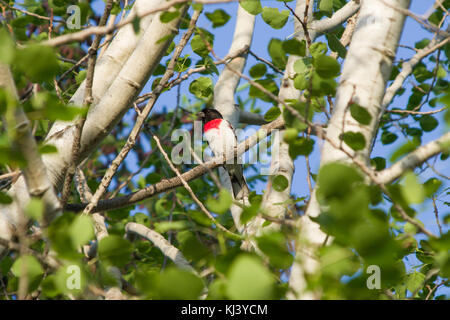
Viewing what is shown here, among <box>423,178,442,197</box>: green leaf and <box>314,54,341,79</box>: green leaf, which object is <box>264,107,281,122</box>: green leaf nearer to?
<box>314,54,341,79</box>: green leaf

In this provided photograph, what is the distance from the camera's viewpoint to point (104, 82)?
303 centimetres

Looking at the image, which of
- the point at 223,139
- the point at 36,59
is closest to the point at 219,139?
the point at 223,139

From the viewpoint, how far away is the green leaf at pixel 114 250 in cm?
151

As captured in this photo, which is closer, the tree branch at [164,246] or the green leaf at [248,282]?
the green leaf at [248,282]

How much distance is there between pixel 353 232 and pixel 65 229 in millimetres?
792

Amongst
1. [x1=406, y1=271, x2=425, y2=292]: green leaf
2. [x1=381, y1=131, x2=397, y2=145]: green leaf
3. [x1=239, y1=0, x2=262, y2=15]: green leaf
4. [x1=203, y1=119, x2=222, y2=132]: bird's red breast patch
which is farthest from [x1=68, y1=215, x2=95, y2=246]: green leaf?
[x1=203, y1=119, x2=222, y2=132]: bird's red breast patch

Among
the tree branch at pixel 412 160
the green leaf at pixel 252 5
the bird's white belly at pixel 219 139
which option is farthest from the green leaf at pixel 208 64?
the tree branch at pixel 412 160

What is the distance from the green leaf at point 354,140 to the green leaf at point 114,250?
2.61 feet

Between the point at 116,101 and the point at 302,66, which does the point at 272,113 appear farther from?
the point at 116,101

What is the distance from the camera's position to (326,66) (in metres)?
1.74

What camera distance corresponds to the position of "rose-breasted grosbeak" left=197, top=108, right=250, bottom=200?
4.85 meters

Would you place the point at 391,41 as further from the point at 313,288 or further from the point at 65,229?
the point at 65,229

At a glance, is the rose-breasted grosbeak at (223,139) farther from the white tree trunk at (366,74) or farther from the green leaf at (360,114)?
the green leaf at (360,114)
